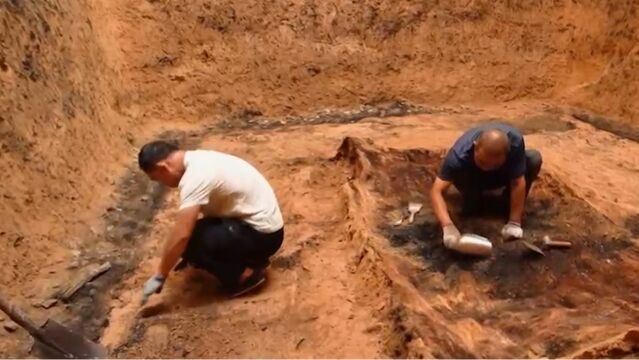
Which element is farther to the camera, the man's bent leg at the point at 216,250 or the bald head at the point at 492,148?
the bald head at the point at 492,148

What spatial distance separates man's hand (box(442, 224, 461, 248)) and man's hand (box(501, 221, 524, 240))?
0.25 m

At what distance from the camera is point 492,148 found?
334 cm

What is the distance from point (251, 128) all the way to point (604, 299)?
2.83 metres

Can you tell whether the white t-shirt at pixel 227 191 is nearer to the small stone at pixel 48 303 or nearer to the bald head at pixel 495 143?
the small stone at pixel 48 303

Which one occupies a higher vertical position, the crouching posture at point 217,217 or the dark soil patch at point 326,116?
the crouching posture at point 217,217

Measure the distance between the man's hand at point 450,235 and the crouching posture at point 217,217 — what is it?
78 cm

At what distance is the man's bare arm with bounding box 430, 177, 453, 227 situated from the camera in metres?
3.56

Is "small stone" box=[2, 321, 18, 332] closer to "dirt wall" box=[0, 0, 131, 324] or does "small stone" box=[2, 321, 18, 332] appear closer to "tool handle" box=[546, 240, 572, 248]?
"dirt wall" box=[0, 0, 131, 324]

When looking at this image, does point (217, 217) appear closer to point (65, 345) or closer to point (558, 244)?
point (65, 345)

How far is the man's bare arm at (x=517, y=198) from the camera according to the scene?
355 centimetres

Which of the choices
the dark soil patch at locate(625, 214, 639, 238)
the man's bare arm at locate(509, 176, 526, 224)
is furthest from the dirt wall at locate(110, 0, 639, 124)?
the man's bare arm at locate(509, 176, 526, 224)

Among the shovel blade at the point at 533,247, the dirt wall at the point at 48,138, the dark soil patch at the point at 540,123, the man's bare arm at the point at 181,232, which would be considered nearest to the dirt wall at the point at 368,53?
the dark soil patch at the point at 540,123

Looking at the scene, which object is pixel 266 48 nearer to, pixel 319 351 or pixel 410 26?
pixel 410 26

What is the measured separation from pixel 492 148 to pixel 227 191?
121cm
